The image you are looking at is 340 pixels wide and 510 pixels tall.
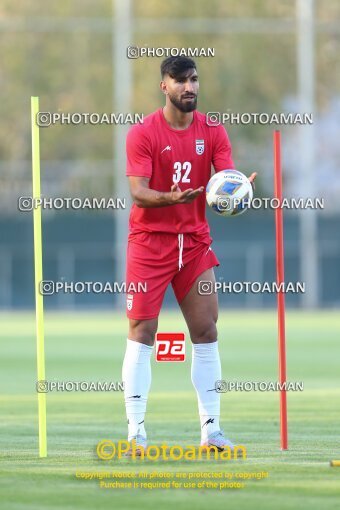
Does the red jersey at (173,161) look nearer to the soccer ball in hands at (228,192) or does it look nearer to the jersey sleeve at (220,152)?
the jersey sleeve at (220,152)

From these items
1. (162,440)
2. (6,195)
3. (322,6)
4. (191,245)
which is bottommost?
(162,440)

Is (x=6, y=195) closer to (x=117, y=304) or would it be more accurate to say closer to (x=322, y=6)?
(x=117, y=304)

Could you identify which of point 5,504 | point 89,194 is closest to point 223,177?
point 5,504

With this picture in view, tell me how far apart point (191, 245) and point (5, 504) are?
2.79m

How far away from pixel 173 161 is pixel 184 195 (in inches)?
26.6

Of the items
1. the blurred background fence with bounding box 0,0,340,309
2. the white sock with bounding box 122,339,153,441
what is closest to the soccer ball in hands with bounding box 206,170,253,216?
the white sock with bounding box 122,339,153,441

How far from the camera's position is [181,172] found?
929 centimetres

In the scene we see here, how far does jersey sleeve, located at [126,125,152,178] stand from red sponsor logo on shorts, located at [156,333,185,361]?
3.64 ft

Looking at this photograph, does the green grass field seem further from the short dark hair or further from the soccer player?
the short dark hair

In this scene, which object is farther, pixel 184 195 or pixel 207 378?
pixel 207 378

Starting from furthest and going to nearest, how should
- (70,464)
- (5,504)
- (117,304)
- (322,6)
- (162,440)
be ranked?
Result: 1. (322,6)
2. (117,304)
3. (162,440)
4. (70,464)
5. (5,504)

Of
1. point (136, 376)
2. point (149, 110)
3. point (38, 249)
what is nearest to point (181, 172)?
point (38, 249)

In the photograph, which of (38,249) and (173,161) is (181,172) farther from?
(38,249)

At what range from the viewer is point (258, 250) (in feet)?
153
